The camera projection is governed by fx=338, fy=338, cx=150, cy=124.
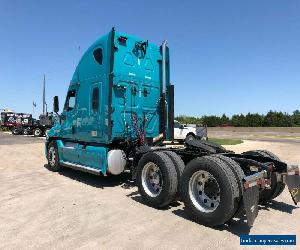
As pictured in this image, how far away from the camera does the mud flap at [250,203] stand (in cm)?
494

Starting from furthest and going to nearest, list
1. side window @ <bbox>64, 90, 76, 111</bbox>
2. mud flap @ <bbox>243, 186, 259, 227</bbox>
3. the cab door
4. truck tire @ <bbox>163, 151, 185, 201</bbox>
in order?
side window @ <bbox>64, 90, 76, 111</bbox> → the cab door → truck tire @ <bbox>163, 151, 185, 201</bbox> → mud flap @ <bbox>243, 186, 259, 227</bbox>

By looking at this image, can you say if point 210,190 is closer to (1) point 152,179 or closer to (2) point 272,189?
(2) point 272,189

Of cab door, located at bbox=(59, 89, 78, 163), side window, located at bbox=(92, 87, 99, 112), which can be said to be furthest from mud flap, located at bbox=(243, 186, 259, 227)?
cab door, located at bbox=(59, 89, 78, 163)

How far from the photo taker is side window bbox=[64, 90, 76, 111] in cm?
989

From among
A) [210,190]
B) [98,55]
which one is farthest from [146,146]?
[98,55]

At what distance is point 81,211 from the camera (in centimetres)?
627

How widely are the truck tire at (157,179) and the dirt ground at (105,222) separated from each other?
212 mm

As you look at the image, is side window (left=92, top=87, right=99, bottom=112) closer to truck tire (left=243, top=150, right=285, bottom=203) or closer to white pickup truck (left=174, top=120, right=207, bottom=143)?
truck tire (left=243, top=150, right=285, bottom=203)

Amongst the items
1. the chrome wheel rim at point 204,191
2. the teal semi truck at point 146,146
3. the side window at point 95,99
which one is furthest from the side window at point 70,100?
the chrome wheel rim at point 204,191

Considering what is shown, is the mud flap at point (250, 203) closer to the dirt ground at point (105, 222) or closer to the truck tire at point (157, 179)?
the dirt ground at point (105, 222)

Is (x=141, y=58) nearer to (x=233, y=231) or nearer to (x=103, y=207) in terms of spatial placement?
(x=103, y=207)

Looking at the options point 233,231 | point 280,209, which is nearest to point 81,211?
point 233,231

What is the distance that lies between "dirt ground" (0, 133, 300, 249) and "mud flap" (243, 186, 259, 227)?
323mm

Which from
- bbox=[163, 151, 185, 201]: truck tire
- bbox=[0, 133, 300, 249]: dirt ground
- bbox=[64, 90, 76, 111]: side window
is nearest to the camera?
bbox=[0, 133, 300, 249]: dirt ground
